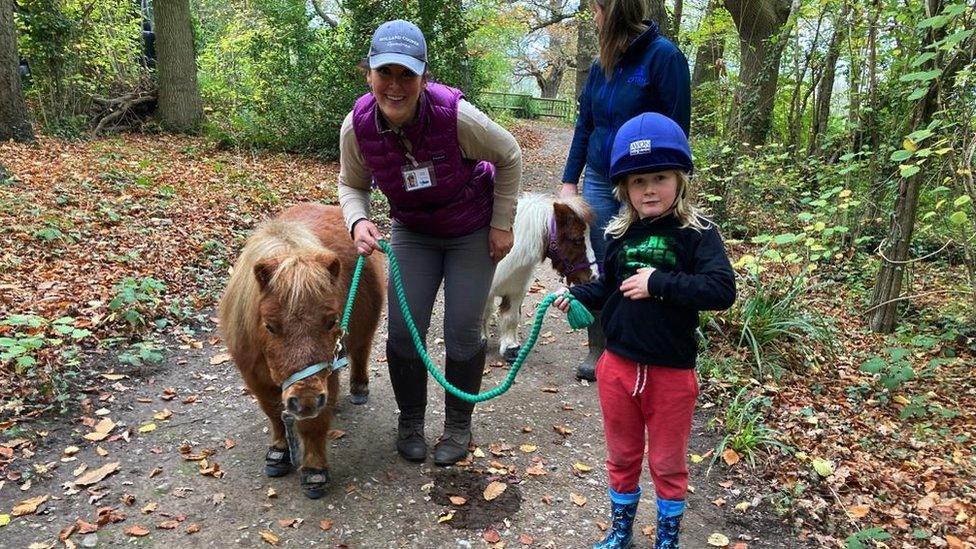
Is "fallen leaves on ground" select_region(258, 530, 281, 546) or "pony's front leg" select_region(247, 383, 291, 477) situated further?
"pony's front leg" select_region(247, 383, 291, 477)

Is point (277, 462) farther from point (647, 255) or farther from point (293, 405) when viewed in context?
point (647, 255)

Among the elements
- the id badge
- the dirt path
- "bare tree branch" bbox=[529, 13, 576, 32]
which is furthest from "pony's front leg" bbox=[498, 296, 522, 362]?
"bare tree branch" bbox=[529, 13, 576, 32]

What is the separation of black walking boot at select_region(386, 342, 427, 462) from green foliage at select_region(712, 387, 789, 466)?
1.89m

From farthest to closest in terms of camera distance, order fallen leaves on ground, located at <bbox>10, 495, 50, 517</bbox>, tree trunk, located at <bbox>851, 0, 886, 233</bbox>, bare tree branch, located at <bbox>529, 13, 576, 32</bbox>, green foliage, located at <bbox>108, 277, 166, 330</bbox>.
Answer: bare tree branch, located at <bbox>529, 13, 576, 32</bbox> → tree trunk, located at <bbox>851, 0, 886, 233</bbox> → green foliage, located at <bbox>108, 277, 166, 330</bbox> → fallen leaves on ground, located at <bbox>10, 495, 50, 517</bbox>

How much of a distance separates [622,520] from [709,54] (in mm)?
12309

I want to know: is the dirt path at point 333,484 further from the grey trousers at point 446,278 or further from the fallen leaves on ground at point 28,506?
the grey trousers at point 446,278

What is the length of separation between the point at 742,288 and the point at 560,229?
2212 mm

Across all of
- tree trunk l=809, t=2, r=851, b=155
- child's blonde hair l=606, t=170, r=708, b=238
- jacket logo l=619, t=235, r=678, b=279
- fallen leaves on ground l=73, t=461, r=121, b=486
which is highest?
tree trunk l=809, t=2, r=851, b=155

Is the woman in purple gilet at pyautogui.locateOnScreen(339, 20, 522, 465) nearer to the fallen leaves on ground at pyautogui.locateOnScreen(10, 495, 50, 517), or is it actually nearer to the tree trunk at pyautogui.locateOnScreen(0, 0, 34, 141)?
the fallen leaves on ground at pyautogui.locateOnScreen(10, 495, 50, 517)

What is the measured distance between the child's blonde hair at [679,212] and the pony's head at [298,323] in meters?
1.37

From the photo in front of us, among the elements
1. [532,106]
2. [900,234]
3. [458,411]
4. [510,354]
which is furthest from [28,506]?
[532,106]

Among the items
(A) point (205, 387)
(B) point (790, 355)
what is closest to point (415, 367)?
(A) point (205, 387)

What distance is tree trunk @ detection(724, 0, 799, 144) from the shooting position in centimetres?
851

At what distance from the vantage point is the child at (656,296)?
99.7 inches
